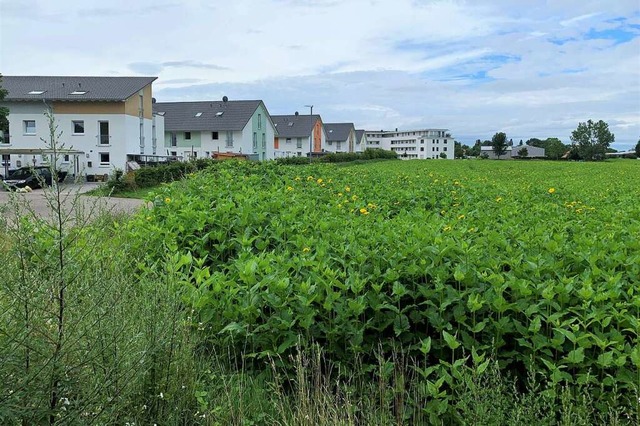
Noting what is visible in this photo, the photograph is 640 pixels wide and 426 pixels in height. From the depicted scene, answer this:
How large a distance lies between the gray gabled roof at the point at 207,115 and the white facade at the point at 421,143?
265 ft

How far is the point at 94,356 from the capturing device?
263 centimetres

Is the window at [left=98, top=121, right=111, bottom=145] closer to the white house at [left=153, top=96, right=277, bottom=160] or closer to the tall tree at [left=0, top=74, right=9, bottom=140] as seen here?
the tall tree at [left=0, top=74, right=9, bottom=140]

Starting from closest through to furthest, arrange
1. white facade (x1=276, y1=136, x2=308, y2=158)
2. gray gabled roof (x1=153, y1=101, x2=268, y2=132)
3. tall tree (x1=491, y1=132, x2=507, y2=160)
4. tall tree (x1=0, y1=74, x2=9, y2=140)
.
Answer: tall tree (x1=0, y1=74, x2=9, y2=140) < gray gabled roof (x1=153, y1=101, x2=268, y2=132) < white facade (x1=276, y1=136, x2=308, y2=158) < tall tree (x1=491, y1=132, x2=507, y2=160)

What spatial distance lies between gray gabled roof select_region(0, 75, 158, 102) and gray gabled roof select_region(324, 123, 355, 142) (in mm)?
58182

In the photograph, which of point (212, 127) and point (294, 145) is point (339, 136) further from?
point (212, 127)

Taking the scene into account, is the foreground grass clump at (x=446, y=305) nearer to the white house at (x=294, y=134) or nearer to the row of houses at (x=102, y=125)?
the row of houses at (x=102, y=125)

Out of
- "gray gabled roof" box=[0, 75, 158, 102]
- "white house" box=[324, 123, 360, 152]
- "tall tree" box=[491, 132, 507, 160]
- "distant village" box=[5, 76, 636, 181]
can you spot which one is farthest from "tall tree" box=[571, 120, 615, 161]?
"gray gabled roof" box=[0, 75, 158, 102]

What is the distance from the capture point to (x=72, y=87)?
50.3 meters

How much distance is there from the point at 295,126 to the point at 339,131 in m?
19.1

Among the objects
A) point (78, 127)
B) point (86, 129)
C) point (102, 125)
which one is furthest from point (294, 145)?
point (86, 129)

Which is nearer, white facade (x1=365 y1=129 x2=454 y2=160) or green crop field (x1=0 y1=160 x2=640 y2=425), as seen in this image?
green crop field (x1=0 y1=160 x2=640 y2=425)

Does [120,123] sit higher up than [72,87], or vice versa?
[72,87]

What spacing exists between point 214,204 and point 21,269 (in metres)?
4.47

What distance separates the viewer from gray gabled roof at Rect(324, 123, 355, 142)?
108000 millimetres
